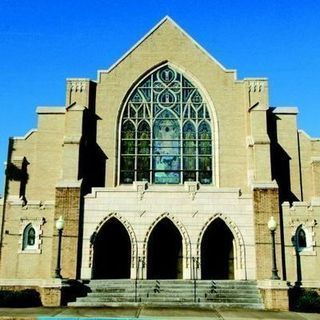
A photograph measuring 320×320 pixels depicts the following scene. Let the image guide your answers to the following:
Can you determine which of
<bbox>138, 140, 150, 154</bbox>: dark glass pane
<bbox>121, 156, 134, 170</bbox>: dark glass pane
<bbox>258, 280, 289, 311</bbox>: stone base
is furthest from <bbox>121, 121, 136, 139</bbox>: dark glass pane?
<bbox>258, 280, 289, 311</bbox>: stone base

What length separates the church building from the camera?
24.6 m

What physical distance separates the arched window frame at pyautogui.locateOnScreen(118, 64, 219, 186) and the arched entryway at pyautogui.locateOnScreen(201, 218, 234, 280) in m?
3.00

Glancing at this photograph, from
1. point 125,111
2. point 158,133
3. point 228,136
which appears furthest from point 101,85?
point 228,136

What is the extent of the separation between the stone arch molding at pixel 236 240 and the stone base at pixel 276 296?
11.9ft

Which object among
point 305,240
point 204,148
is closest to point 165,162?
point 204,148

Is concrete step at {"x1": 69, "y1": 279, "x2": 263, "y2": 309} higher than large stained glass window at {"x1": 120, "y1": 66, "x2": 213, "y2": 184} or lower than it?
lower

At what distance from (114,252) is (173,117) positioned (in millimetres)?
8428

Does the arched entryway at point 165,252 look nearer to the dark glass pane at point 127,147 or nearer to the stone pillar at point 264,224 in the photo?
the stone pillar at point 264,224

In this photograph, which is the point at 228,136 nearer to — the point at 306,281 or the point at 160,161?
the point at 160,161

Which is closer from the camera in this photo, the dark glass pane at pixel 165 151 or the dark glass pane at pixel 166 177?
the dark glass pane at pixel 166 177

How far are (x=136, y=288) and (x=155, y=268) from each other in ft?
13.3

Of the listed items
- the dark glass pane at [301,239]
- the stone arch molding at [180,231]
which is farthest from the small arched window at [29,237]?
the dark glass pane at [301,239]

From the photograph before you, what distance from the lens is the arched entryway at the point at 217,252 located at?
84.0 ft

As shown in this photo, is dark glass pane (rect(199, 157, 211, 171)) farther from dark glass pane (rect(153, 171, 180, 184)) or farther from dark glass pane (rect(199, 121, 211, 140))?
dark glass pane (rect(153, 171, 180, 184))
